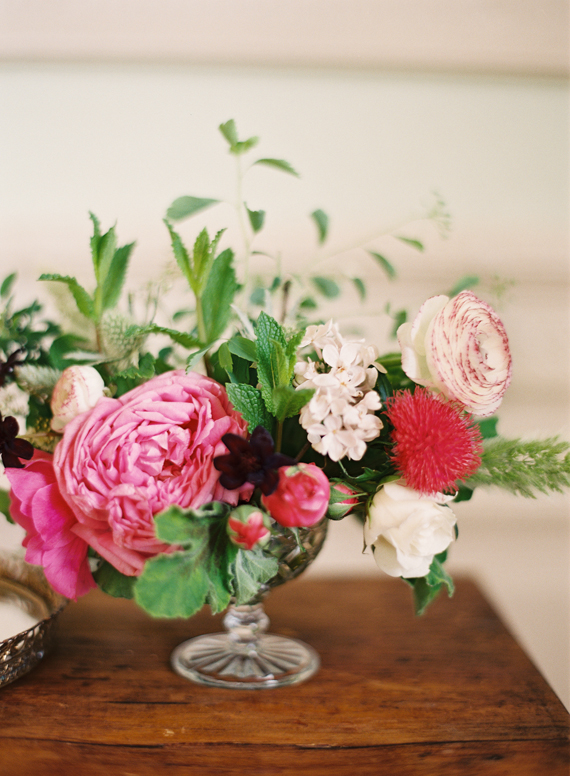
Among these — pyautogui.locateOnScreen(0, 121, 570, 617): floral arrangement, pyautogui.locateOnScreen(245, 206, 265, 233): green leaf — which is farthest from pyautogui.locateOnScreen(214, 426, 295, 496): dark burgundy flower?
pyautogui.locateOnScreen(245, 206, 265, 233): green leaf

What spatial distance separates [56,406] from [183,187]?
1.78 feet

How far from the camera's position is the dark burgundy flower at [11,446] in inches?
18.2

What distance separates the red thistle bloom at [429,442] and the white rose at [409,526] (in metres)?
0.01

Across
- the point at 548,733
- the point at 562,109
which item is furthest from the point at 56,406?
the point at 562,109

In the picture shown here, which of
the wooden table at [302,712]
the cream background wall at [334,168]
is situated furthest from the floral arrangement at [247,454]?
the cream background wall at [334,168]

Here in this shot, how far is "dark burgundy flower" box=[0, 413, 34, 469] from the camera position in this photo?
0.46 meters

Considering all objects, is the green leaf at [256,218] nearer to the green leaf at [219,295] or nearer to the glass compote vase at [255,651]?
the green leaf at [219,295]

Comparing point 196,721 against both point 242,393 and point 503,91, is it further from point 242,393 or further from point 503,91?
point 503,91

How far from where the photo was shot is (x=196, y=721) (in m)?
0.48

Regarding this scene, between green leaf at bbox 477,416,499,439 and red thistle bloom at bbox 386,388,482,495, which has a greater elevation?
red thistle bloom at bbox 386,388,482,495

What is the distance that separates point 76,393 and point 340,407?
196 millimetres

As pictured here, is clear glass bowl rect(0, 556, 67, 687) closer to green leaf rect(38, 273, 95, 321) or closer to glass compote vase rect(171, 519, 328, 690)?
glass compote vase rect(171, 519, 328, 690)

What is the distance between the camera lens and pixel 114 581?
1.52ft

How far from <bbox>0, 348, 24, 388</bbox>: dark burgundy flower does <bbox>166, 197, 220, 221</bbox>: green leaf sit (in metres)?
0.19
